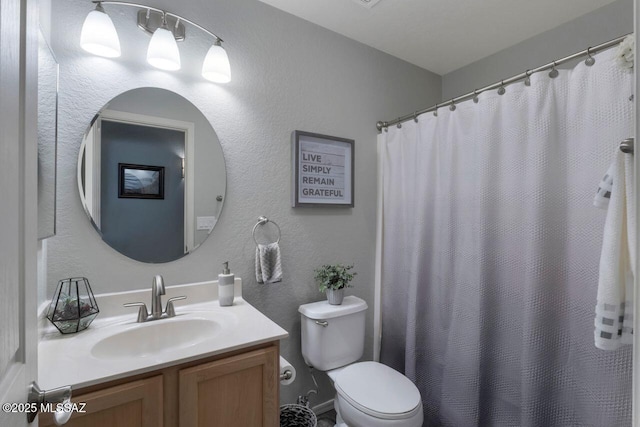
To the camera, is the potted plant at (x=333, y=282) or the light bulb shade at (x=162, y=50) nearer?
the light bulb shade at (x=162, y=50)

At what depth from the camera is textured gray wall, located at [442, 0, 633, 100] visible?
1.52 metres

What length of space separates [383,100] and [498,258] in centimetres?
129

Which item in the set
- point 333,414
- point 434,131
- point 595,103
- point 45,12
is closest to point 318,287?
point 333,414

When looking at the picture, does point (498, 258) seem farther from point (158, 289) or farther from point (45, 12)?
point (45, 12)

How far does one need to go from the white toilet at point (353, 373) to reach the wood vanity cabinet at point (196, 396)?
43 cm

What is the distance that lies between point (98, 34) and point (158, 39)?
214 millimetres

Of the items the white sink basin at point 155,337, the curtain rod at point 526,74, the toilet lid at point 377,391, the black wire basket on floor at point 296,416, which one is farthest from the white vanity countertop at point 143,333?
the curtain rod at point 526,74

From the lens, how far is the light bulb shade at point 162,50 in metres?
1.26

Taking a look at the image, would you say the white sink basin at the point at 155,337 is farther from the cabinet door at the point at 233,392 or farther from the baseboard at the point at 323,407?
the baseboard at the point at 323,407

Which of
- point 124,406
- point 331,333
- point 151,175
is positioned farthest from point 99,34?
point 331,333

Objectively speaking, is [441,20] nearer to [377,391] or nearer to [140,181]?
[140,181]

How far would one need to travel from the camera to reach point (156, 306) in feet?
3.96

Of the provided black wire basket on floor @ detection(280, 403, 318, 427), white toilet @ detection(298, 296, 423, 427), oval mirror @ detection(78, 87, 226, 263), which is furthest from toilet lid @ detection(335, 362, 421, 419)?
oval mirror @ detection(78, 87, 226, 263)

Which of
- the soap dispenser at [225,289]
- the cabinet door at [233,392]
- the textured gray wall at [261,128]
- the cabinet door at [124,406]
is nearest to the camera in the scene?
the cabinet door at [124,406]
